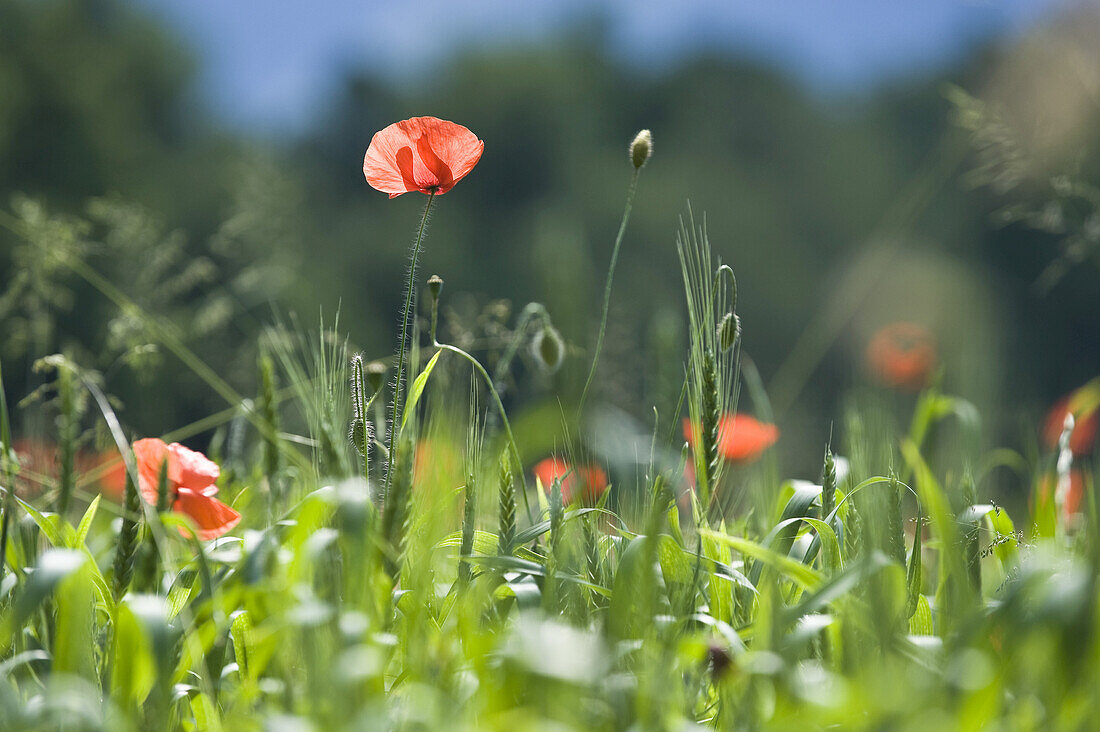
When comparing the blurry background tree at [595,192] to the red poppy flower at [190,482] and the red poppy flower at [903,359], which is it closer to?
the red poppy flower at [903,359]

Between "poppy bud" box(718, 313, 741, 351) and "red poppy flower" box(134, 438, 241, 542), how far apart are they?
0.64 m

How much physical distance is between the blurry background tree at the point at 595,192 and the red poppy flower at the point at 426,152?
4.15 metres

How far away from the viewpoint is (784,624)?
0.90m

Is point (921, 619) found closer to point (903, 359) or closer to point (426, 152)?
point (426, 152)

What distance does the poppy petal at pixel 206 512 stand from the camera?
47.8 inches

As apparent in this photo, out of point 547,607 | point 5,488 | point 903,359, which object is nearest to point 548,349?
point 547,607

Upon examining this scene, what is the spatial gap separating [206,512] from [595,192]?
15.4 metres

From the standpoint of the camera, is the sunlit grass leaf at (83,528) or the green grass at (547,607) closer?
the green grass at (547,607)

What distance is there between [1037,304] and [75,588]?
1540cm

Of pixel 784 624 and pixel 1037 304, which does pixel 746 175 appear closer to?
pixel 1037 304

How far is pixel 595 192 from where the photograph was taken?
640 inches

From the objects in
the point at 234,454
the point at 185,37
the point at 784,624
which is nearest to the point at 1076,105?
the point at 784,624

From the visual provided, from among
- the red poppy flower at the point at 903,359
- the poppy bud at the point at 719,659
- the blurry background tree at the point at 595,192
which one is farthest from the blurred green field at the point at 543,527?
the blurry background tree at the point at 595,192

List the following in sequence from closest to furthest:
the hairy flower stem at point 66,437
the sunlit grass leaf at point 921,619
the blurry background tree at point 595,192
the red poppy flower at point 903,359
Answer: the hairy flower stem at point 66,437
the sunlit grass leaf at point 921,619
the red poppy flower at point 903,359
the blurry background tree at point 595,192
